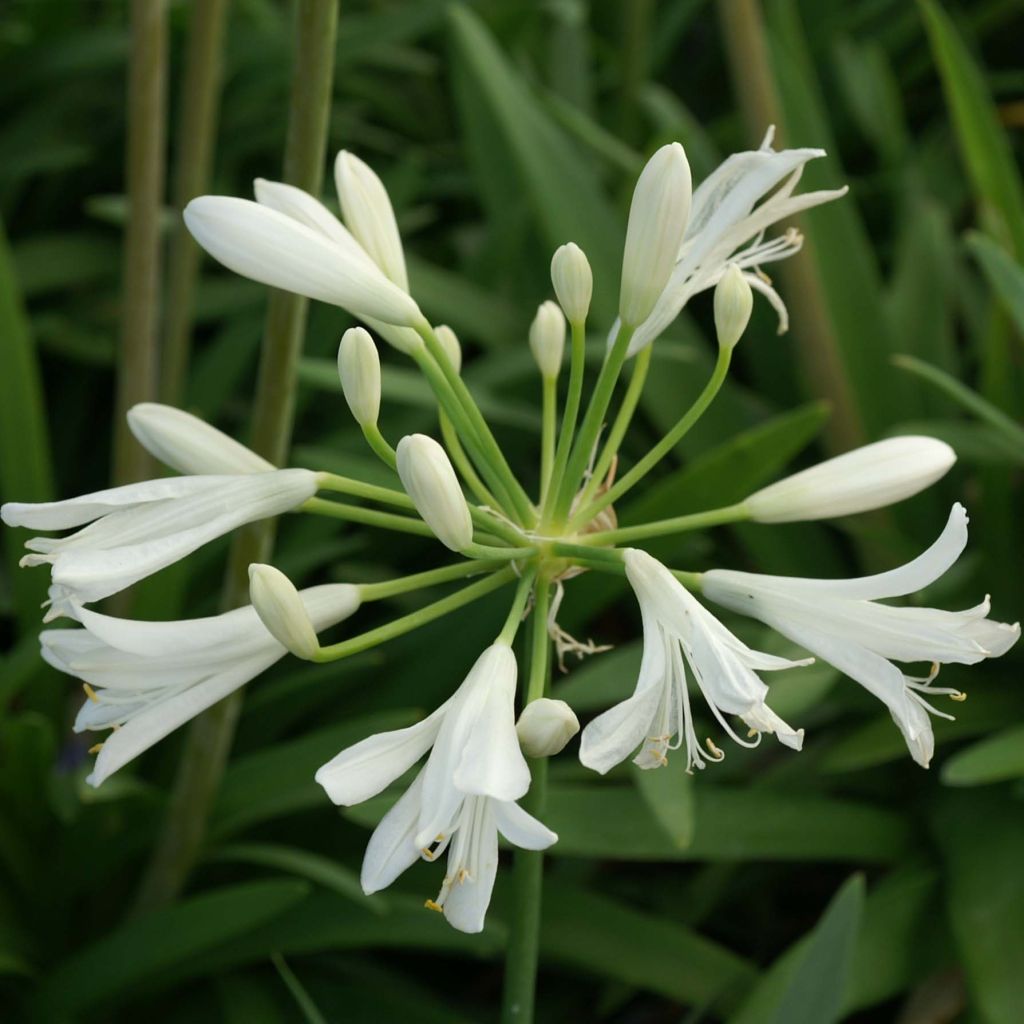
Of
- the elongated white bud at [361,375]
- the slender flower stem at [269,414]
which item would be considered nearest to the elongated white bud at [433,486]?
the elongated white bud at [361,375]

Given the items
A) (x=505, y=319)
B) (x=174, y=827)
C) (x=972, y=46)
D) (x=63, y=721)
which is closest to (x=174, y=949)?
(x=174, y=827)

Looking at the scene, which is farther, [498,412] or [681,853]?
[498,412]

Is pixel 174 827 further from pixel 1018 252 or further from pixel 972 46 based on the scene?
pixel 972 46

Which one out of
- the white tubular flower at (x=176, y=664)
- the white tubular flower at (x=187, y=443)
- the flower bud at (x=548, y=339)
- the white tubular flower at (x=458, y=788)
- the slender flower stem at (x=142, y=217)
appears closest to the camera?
the white tubular flower at (x=458, y=788)

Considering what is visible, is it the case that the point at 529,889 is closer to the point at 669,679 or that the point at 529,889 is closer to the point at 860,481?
the point at 669,679

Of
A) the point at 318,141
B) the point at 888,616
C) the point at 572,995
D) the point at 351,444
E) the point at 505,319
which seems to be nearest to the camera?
the point at 888,616

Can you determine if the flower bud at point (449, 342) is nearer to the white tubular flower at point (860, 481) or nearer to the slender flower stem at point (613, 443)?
the slender flower stem at point (613, 443)
